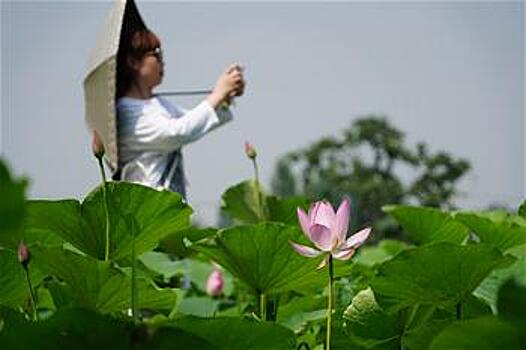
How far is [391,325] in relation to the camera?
0.68 meters


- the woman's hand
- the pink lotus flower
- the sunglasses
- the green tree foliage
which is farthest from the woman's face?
the green tree foliage

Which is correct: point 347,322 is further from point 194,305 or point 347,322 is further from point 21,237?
point 194,305

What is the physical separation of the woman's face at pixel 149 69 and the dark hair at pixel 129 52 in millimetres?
12

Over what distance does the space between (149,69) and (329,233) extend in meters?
1.28

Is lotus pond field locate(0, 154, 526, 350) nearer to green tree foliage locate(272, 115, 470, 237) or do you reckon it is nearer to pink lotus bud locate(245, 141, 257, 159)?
pink lotus bud locate(245, 141, 257, 159)

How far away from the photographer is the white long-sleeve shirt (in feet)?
5.67

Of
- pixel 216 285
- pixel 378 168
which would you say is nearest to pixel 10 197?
pixel 216 285

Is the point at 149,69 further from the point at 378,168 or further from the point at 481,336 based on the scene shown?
the point at 378,168

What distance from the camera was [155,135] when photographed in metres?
1.73

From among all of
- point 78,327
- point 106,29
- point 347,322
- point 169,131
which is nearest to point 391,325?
point 347,322

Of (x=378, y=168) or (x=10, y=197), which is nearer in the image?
(x=10, y=197)

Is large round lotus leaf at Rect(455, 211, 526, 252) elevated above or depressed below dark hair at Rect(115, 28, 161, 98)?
below

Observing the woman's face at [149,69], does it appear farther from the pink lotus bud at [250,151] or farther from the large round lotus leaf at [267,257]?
the large round lotus leaf at [267,257]

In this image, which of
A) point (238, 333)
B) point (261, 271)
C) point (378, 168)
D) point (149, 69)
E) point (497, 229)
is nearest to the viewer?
point (238, 333)
